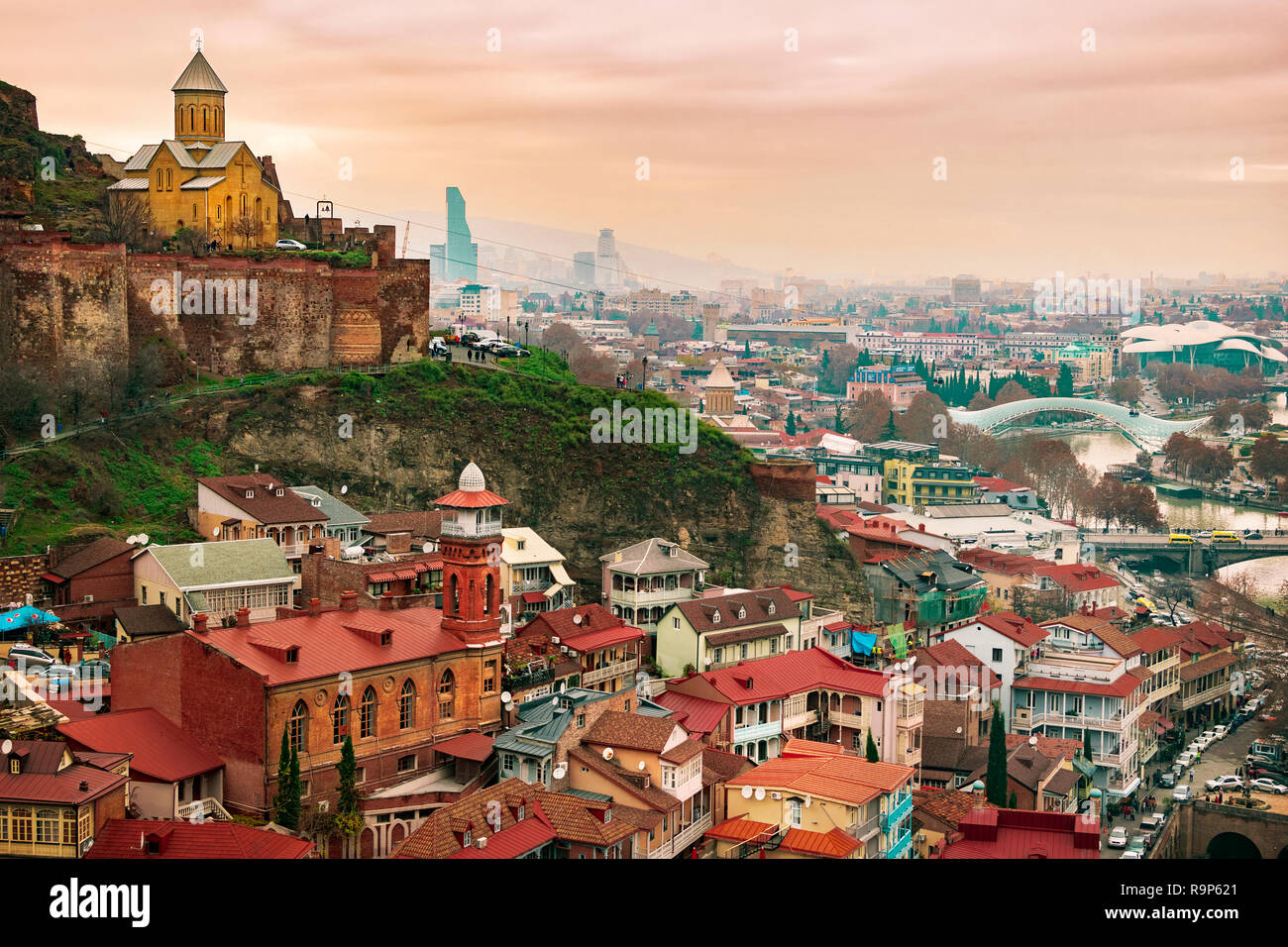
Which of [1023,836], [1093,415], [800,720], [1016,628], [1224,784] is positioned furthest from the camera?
[1093,415]

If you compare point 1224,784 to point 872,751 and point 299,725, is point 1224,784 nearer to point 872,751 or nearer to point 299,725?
point 872,751

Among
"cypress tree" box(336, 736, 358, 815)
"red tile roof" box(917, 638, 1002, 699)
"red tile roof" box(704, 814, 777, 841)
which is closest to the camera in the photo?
"cypress tree" box(336, 736, 358, 815)

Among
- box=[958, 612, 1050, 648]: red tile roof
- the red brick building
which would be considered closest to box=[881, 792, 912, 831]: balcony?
the red brick building

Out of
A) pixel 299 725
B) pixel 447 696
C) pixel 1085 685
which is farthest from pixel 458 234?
pixel 299 725

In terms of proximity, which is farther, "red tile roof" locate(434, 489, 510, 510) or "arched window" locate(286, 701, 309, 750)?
"red tile roof" locate(434, 489, 510, 510)

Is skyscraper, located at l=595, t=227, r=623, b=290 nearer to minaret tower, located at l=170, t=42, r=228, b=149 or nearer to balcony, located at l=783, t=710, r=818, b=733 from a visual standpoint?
minaret tower, located at l=170, t=42, r=228, b=149

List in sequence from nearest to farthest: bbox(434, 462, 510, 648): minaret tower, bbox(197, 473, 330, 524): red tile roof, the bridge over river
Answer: bbox(434, 462, 510, 648): minaret tower, bbox(197, 473, 330, 524): red tile roof, the bridge over river
